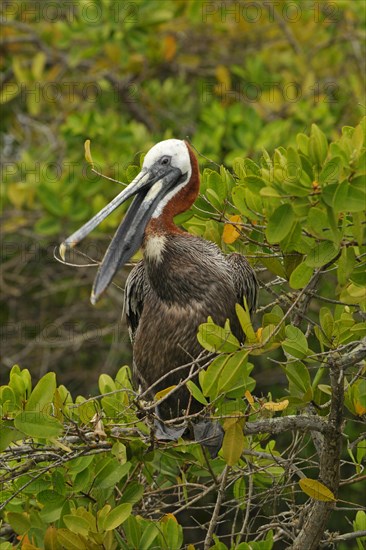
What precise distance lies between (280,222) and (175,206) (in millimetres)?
1128

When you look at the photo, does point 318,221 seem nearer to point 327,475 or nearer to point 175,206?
point 327,475

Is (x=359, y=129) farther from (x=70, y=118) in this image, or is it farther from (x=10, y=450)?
(x=70, y=118)

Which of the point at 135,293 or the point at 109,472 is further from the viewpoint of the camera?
the point at 135,293

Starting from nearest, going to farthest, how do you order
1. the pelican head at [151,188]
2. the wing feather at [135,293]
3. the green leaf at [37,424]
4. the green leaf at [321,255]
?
the green leaf at [321,255] → the green leaf at [37,424] → the pelican head at [151,188] → the wing feather at [135,293]

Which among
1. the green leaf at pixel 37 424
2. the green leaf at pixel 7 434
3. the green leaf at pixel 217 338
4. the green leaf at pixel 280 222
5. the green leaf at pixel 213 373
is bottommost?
the green leaf at pixel 7 434

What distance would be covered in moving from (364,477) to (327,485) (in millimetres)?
193

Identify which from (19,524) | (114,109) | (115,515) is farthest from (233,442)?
(114,109)

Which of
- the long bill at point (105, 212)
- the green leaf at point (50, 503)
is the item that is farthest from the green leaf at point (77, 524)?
the long bill at point (105, 212)

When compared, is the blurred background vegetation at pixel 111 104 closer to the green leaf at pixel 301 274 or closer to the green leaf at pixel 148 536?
the green leaf at pixel 148 536

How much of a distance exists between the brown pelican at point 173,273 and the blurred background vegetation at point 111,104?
7.60ft

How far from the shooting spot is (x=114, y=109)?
7.48 m

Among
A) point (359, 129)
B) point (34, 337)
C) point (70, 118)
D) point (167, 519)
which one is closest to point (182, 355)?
point (167, 519)

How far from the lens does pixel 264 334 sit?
317 centimetres

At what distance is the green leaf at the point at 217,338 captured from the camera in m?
3.03
